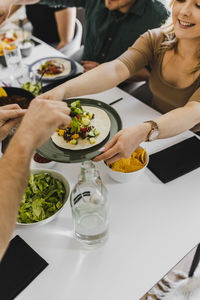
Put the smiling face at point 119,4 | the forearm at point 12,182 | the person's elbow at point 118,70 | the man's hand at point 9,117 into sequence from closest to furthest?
the forearm at point 12,182, the man's hand at point 9,117, the person's elbow at point 118,70, the smiling face at point 119,4

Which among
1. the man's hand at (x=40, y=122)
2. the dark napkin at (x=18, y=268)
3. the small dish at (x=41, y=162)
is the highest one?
the man's hand at (x=40, y=122)

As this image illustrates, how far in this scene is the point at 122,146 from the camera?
1.01 meters

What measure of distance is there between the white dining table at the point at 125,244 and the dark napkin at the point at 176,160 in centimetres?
3

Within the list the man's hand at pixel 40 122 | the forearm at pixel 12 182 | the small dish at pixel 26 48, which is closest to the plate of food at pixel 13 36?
the small dish at pixel 26 48

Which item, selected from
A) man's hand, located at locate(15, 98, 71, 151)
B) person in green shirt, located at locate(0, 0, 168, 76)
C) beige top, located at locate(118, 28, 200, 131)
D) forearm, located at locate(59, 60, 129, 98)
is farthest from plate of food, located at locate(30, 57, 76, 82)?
man's hand, located at locate(15, 98, 71, 151)

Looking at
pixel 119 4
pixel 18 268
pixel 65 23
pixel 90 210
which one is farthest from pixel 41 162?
pixel 65 23

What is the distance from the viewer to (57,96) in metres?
1.34

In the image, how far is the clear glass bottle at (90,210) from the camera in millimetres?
889

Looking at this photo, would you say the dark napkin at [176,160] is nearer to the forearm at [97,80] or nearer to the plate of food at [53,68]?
the forearm at [97,80]

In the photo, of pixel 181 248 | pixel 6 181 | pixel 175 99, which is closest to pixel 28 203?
pixel 6 181

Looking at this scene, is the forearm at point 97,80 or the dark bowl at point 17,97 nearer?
the dark bowl at point 17,97

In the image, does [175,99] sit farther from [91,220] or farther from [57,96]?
[91,220]

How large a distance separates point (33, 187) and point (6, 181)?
1.17 feet

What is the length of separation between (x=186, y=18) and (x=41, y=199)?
1177 millimetres
